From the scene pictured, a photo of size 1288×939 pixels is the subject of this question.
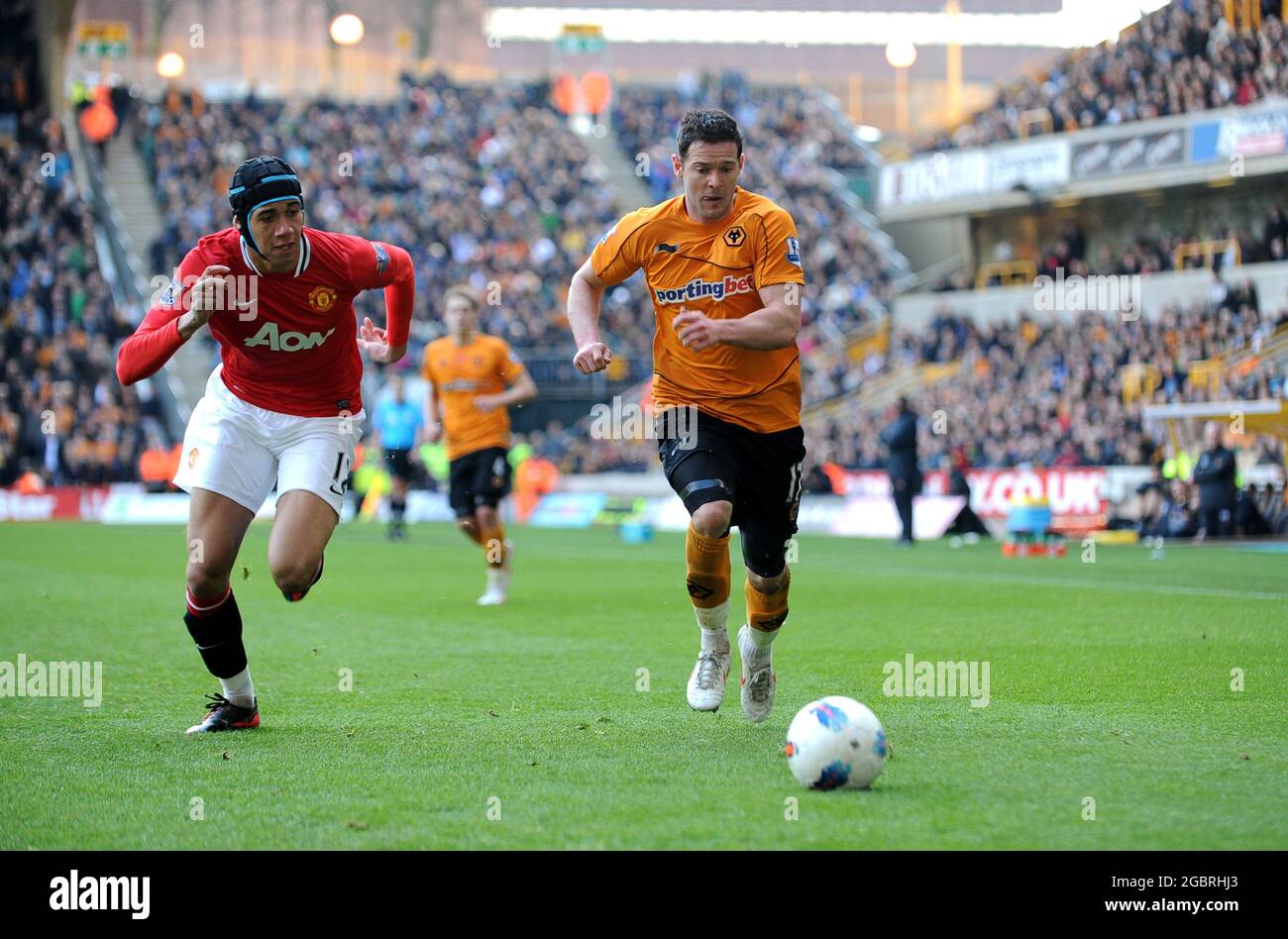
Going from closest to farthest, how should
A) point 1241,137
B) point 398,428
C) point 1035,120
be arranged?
point 398,428, point 1241,137, point 1035,120

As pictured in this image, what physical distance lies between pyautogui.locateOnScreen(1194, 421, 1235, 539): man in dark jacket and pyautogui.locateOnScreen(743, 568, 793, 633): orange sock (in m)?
17.4

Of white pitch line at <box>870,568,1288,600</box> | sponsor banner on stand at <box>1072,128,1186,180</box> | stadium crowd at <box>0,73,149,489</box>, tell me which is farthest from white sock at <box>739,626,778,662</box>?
stadium crowd at <box>0,73,149,489</box>

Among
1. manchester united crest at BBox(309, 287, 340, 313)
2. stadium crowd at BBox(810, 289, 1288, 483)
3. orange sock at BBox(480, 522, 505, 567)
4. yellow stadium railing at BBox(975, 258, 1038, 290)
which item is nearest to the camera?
manchester united crest at BBox(309, 287, 340, 313)

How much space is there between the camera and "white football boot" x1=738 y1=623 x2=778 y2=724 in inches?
311

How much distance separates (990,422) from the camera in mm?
32344

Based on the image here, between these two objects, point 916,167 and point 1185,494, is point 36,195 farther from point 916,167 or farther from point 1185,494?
point 1185,494

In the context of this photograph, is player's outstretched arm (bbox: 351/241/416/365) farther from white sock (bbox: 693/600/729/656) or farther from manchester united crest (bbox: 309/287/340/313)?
white sock (bbox: 693/600/729/656)

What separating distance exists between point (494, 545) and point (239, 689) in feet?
23.4

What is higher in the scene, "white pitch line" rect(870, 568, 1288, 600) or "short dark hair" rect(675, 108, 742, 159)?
"short dark hair" rect(675, 108, 742, 159)

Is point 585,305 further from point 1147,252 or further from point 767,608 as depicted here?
point 1147,252

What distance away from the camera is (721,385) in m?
8.01

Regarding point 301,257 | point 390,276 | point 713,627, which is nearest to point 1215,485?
point 713,627
